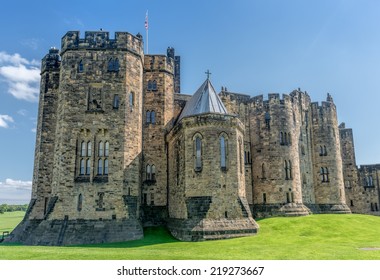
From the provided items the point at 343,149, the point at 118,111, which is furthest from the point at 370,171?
the point at 118,111

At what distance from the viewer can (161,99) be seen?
33.7 m

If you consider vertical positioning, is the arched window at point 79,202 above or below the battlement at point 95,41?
below

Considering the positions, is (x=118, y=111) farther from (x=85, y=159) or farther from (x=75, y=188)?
(x=75, y=188)

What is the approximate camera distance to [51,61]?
32.6m

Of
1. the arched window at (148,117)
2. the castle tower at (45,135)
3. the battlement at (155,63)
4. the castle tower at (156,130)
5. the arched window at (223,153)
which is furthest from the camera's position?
the battlement at (155,63)

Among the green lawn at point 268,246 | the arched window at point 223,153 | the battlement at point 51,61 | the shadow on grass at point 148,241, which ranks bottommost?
the shadow on grass at point 148,241

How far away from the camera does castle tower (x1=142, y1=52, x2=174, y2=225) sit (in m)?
31.1

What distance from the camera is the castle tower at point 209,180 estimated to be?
2431 centimetres

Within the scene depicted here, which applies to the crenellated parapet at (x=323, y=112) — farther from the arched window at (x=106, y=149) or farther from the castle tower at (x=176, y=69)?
the arched window at (x=106, y=149)

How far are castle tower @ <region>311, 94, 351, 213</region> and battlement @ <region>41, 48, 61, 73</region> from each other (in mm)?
34056

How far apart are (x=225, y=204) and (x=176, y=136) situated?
327 inches

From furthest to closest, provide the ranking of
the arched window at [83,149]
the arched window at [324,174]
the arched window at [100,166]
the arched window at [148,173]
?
the arched window at [324,174]
the arched window at [148,173]
the arched window at [83,149]
the arched window at [100,166]

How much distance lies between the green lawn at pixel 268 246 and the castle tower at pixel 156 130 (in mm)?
2943

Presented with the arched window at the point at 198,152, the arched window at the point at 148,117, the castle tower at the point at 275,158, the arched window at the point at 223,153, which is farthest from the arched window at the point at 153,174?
the castle tower at the point at 275,158
